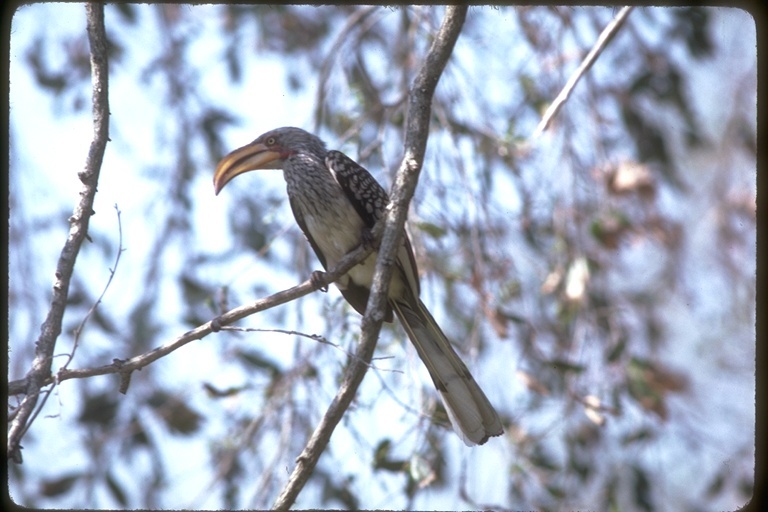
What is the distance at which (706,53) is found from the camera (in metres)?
4.70

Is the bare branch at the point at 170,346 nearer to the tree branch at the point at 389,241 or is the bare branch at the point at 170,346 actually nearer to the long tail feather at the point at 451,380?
the tree branch at the point at 389,241

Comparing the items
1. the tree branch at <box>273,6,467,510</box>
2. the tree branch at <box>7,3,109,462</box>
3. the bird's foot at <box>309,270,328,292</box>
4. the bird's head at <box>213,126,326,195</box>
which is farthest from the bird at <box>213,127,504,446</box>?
the tree branch at <box>7,3,109,462</box>

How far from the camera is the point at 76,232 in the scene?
220 centimetres

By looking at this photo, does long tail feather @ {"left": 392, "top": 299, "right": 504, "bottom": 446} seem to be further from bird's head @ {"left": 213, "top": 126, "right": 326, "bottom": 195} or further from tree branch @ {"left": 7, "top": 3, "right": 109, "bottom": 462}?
tree branch @ {"left": 7, "top": 3, "right": 109, "bottom": 462}


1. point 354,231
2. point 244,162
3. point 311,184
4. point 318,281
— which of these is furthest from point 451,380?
point 244,162

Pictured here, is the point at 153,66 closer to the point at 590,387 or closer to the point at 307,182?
the point at 307,182

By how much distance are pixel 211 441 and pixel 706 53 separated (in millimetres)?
3208

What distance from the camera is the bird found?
265 centimetres

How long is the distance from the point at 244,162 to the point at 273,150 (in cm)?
17

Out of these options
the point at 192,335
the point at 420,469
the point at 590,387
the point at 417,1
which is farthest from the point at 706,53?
the point at 192,335

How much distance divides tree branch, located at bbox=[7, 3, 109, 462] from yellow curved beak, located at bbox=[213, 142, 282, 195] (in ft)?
2.37

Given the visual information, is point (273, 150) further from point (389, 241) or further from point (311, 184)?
point (389, 241)

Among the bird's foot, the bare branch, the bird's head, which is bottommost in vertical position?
the bare branch

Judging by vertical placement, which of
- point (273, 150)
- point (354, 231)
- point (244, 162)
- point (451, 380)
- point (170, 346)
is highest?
point (273, 150)
